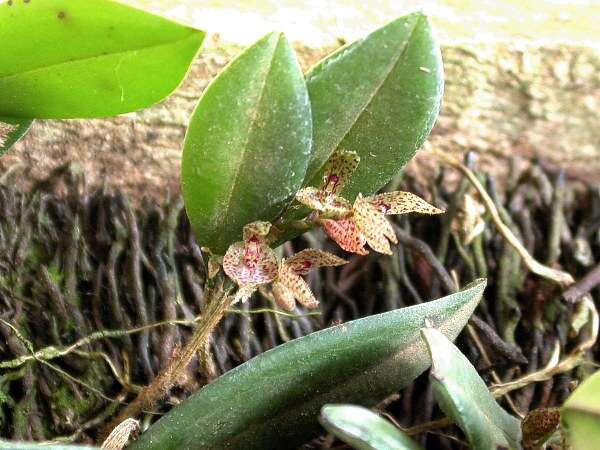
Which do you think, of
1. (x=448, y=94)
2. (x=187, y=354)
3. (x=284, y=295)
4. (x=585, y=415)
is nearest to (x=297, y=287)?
(x=284, y=295)

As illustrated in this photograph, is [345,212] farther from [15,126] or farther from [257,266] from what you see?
[15,126]

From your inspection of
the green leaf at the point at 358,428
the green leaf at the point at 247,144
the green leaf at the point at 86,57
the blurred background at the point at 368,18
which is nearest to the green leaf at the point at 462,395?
the green leaf at the point at 358,428

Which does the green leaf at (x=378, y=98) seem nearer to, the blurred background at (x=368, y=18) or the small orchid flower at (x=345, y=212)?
the small orchid flower at (x=345, y=212)

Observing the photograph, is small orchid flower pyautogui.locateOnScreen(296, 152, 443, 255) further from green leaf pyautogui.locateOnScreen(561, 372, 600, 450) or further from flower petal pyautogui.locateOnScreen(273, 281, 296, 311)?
green leaf pyautogui.locateOnScreen(561, 372, 600, 450)

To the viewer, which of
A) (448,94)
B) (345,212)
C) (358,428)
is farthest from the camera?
(448,94)

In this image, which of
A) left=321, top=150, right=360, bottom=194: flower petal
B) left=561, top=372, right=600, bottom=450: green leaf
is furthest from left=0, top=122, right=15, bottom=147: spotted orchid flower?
left=561, top=372, right=600, bottom=450: green leaf

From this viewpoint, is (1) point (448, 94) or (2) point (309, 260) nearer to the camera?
(2) point (309, 260)
